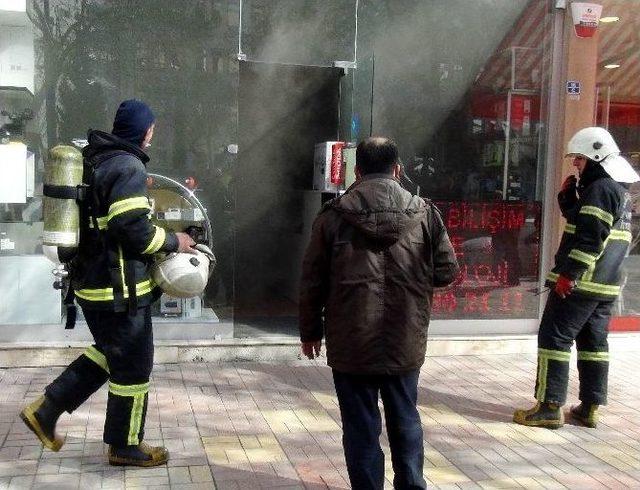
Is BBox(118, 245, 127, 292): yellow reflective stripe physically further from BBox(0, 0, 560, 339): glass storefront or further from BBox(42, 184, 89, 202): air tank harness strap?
BBox(0, 0, 560, 339): glass storefront

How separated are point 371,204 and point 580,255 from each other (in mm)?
2030

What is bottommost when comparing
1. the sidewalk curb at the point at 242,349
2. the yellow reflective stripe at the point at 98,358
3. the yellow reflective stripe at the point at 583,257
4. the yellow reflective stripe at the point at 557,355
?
the sidewalk curb at the point at 242,349

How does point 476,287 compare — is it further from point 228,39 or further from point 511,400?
point 228,39

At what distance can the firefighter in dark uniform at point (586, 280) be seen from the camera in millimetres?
4922

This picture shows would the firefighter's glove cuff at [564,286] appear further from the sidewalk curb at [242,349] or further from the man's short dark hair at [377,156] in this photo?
the sidewalk curb at [242,349]

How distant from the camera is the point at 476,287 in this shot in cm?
754

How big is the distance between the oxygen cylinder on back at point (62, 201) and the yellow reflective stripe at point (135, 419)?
2.96 feet

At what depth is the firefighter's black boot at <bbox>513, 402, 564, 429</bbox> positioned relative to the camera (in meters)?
5.21

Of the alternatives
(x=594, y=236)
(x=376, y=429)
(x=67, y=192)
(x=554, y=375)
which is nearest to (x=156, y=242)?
(x=67, y=192)

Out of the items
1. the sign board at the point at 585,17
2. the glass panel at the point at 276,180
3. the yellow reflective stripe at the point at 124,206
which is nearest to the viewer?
the yellow reflective stripe at the point at 124,206

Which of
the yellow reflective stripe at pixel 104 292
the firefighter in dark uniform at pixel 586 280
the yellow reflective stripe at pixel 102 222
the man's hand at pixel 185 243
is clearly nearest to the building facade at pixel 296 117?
the man's hand at pixel 185 243

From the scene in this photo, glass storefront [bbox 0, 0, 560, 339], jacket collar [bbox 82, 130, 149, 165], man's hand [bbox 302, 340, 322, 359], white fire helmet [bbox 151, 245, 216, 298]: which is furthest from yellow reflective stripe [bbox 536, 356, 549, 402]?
jacket collar [bbox 82, 130, 149, 165]

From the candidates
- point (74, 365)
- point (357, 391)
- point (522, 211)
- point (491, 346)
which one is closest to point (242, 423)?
point (74, 365)

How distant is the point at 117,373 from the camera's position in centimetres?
418
